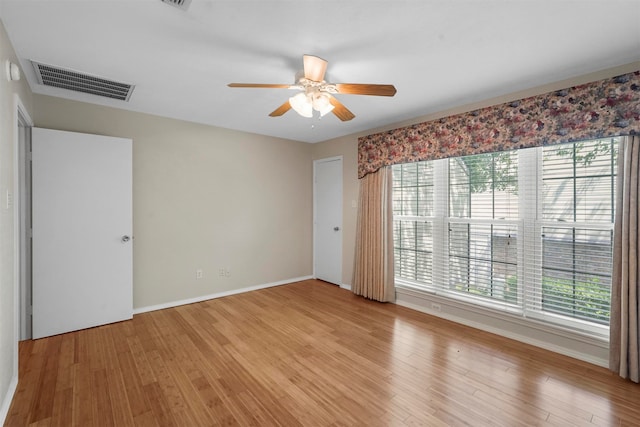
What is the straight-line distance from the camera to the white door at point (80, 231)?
2869mm

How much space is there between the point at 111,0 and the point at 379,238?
3449 mm

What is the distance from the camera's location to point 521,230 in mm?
2871

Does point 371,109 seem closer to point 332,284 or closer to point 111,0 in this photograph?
point 111,0

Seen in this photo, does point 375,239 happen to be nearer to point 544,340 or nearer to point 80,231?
point 544,340

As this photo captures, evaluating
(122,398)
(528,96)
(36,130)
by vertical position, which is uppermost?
(528,96)

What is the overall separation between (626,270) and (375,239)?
2.41 m

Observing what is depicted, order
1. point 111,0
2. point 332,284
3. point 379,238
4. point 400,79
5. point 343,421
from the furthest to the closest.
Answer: point 332,284, point 379,238, point 400,79, point 343,421, point 111,0

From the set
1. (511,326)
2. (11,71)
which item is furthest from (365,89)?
(511,326)

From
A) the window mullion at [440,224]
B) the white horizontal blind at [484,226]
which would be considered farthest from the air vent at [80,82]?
the white horizontal blind at [484,226]

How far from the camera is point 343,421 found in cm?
179

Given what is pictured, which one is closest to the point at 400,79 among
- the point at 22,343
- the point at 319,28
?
the point at 319,28

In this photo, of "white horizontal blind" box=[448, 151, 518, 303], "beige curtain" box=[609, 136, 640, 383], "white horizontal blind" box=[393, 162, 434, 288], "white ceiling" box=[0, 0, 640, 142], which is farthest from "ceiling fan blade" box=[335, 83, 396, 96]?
"beige curtain" box=[609, 136, 640, 383]

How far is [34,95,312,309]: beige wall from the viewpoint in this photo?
11.5 feet

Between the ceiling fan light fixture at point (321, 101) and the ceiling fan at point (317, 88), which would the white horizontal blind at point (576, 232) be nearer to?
the ceiling fan at point (317, 88)
